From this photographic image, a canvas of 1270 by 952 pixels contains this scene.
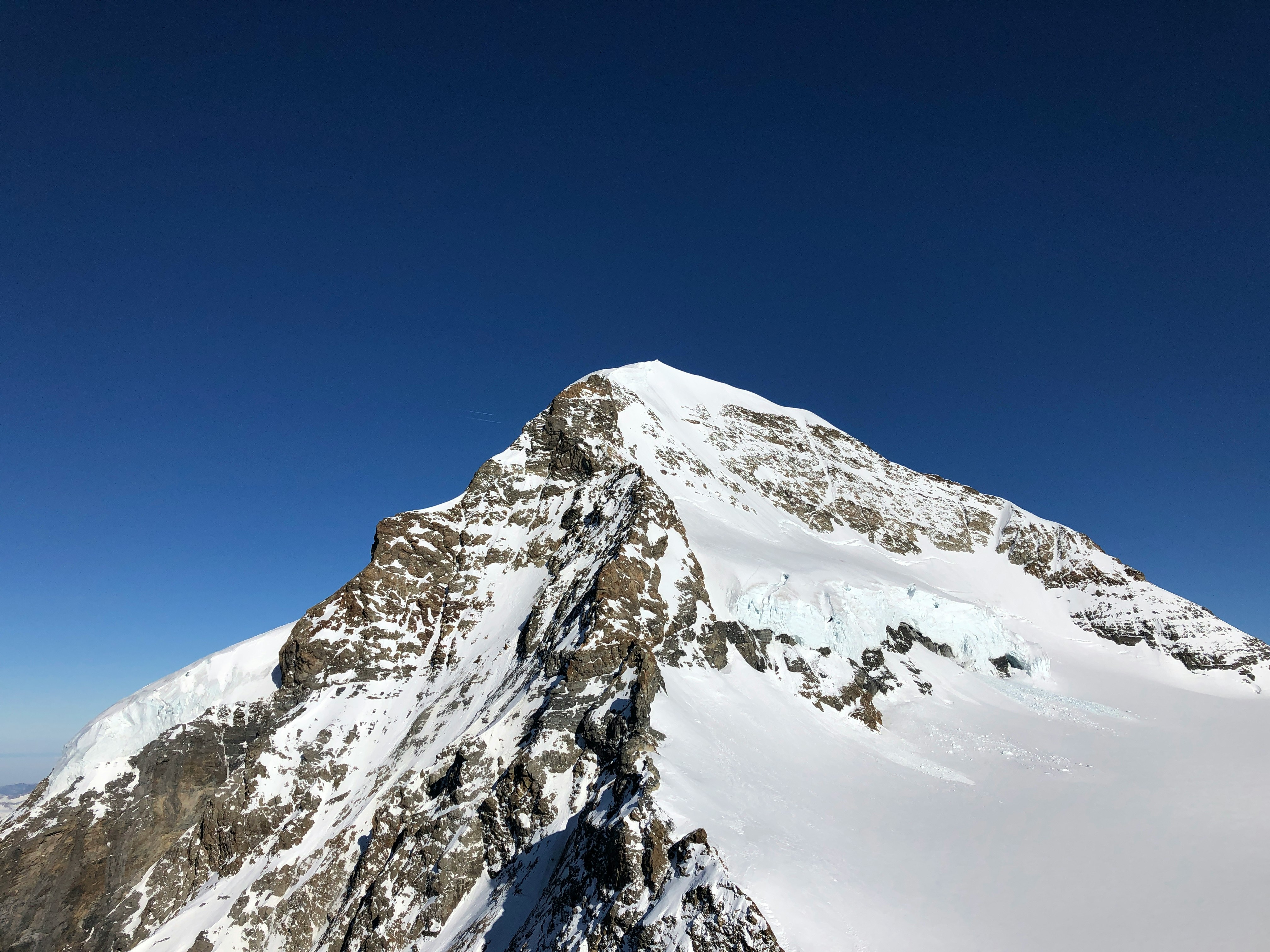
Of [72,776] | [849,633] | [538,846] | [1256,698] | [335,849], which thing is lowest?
[72,776]

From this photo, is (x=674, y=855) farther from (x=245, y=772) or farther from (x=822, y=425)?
(x=822, y=425)

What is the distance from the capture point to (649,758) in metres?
27.0

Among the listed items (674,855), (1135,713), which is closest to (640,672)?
(674,855)

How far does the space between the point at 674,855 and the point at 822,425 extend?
92763mm

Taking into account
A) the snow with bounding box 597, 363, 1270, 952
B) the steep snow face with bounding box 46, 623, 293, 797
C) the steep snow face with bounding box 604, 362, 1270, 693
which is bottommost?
the steep snow face with bounding box 46, 623, 293, 797

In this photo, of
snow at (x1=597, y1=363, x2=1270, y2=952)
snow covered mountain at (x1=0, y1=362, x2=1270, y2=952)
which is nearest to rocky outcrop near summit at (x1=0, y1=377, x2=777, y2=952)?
snow covered mountain at (x1=0, y1=362, x2=1270, y2=952)

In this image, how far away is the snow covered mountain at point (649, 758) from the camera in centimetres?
2511

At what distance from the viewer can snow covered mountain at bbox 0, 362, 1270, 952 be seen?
25.1 metres

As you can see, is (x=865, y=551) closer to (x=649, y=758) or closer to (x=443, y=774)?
(x=443, y=774)

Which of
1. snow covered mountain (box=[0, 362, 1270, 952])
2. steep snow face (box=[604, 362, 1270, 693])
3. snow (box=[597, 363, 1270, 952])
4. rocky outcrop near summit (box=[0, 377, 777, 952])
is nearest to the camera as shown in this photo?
snow (box=[597, 363, 1270, 952])

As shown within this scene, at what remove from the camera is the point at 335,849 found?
40250mm

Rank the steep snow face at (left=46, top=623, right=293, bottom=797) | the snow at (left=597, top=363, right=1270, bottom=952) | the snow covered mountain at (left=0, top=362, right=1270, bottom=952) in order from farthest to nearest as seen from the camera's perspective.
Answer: the steep snow face at (left=46, top=623, right=293, bottom=797)
the snow covered mountain at (left=0, top=362, right=1270, bottom=952)
the snow at (left=597, top=363, right=1270, bottom=952)

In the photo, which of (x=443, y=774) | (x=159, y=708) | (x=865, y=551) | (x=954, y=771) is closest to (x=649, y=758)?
(x=443, y=774)

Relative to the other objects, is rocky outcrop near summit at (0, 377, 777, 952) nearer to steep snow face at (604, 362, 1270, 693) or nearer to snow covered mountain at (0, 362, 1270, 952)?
snow covered mountain at (0, 362, 1270, 952)
